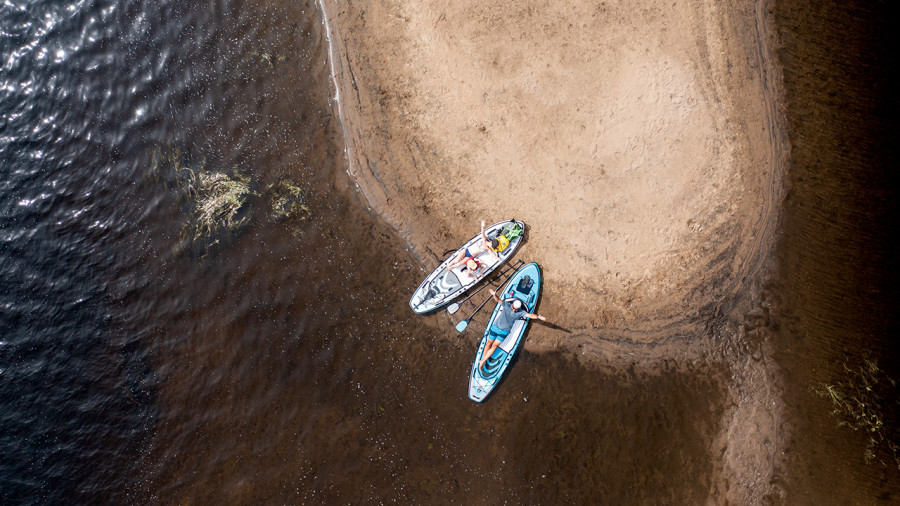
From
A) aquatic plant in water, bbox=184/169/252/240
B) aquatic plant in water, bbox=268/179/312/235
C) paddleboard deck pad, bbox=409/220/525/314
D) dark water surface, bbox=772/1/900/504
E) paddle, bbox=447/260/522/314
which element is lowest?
dark water surface, bbox=772/1/900/504

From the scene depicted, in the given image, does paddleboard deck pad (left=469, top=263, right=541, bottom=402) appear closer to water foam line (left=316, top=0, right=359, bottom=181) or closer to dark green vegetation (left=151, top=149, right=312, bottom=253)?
water foam line (left=316, top=0, right=359, bottom=181)

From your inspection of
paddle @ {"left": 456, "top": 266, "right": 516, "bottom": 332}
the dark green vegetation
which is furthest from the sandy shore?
the dark green vegetation

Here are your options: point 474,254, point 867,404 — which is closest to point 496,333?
point 474,254

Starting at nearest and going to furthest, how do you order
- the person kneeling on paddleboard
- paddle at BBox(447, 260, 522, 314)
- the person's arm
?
the person's arm, the person kneeling on paddleboard, paddle at BBox(447, 260, 522, 314)

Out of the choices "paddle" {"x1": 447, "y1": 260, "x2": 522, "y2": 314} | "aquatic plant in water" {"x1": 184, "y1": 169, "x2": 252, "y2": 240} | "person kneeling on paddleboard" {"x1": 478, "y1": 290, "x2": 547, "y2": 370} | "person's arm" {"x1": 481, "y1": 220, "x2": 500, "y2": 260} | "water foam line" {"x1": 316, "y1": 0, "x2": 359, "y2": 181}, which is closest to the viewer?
"person's arm" {"x1": 481, "y1": 220, "x2": 500, "y2": 260}

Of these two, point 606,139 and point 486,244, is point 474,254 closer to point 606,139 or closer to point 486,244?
point 486,244

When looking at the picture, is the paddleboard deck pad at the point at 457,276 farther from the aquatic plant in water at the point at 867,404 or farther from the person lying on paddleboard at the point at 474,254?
the aquatic plant in water at the point at 867,404

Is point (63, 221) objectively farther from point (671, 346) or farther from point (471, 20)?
point (671, 346)
